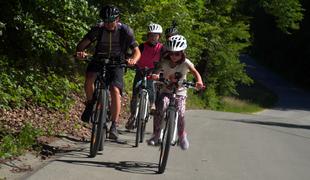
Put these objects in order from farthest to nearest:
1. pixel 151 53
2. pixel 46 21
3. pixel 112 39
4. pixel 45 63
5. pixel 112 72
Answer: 1. pixel 45 63
2. pixel 46 21
3. pixel 151 53
4. pixel 112 39
5. pixel 112 72

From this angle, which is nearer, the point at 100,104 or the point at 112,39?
the point at 100,104

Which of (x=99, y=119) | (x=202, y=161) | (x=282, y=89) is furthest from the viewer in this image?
(x=282, y=89)

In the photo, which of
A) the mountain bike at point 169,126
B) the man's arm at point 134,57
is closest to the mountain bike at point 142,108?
the man's arm at point 134,57

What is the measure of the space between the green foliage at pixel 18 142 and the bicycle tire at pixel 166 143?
165 cm

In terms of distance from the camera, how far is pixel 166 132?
24.0 ft

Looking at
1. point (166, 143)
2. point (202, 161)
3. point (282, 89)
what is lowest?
point (202, 161)

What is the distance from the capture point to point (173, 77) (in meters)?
7.90

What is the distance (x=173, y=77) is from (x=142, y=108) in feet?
5.65

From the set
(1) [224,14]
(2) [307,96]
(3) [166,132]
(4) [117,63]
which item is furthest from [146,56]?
(2) [307,96]

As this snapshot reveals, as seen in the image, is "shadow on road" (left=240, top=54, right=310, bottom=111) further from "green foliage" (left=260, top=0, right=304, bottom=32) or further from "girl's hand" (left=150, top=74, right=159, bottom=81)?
"girl's hand" (left=150, top=74, right=159, bottom=81)

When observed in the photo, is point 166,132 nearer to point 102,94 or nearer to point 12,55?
point 102,94

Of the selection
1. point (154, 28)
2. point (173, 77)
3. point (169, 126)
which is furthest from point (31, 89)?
point (169, 126)

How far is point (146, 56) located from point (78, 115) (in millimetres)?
1621

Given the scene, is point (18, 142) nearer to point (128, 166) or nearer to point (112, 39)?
point (128, 166)
